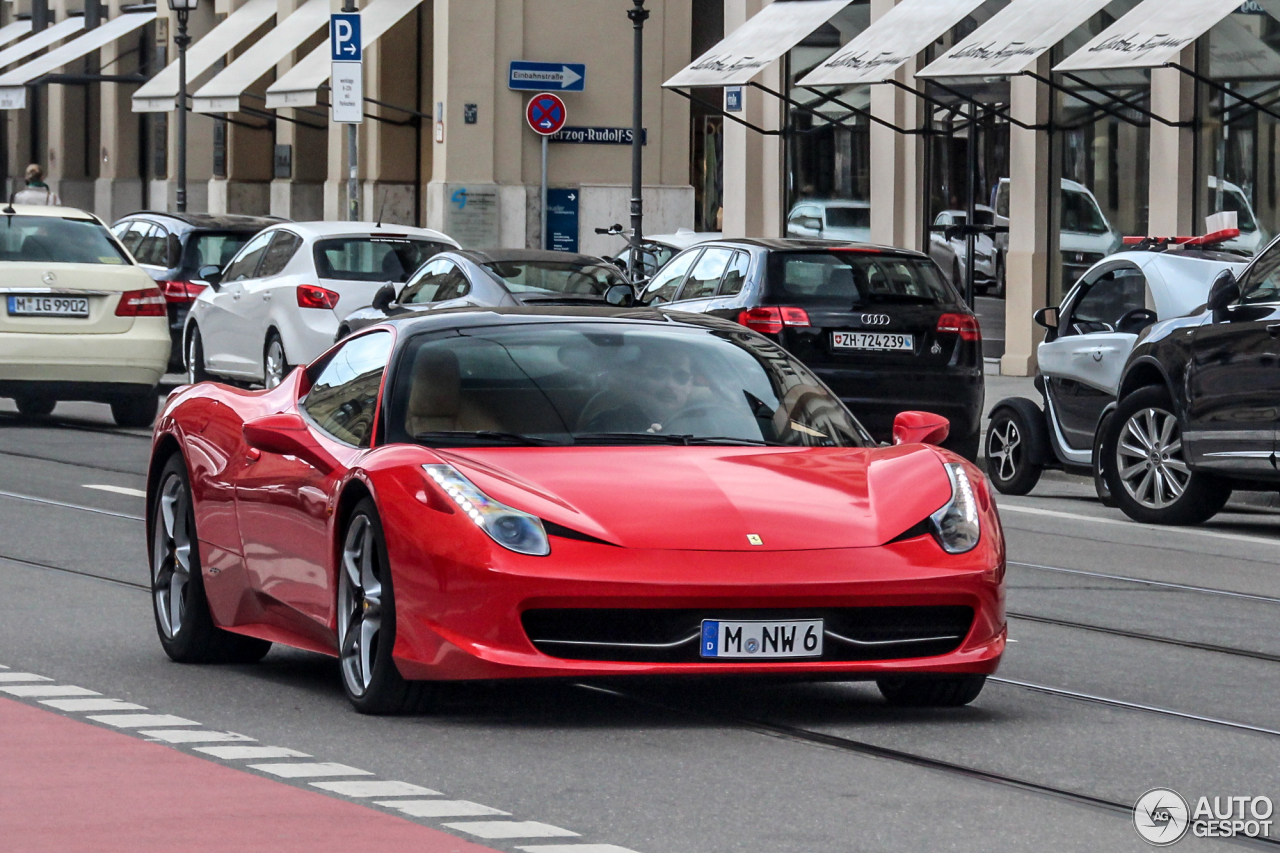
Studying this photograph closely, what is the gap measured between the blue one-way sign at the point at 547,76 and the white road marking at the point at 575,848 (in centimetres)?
3455

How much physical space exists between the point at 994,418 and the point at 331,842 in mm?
11778

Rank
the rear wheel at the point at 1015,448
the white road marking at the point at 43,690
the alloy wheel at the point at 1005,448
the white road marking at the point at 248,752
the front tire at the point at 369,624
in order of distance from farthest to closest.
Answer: the alloy wheel at the point at 1005,448 → the rear wheel at the point at 1015,448 → the white road marking at the point at 43,690 → the front tire at the point at 369,624 → the white road marking at the point at 248,752

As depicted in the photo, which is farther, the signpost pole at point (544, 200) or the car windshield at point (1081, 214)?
the signpost pole at point (544, 200)

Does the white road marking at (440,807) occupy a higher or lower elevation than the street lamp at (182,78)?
lower

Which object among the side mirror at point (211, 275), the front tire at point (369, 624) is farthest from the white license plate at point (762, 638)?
the side mirror at point (211, 275)

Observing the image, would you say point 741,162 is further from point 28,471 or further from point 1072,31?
point 28,471

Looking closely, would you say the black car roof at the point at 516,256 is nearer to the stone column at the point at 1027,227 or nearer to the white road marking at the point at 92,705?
the stone column at the point at 1027,227

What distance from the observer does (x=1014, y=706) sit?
8109 mm

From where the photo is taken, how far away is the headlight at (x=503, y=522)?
23.8 feet

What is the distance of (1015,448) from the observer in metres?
16.9

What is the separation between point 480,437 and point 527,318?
2.37 ft

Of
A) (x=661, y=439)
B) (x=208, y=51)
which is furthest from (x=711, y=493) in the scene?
(x=208, y=51)

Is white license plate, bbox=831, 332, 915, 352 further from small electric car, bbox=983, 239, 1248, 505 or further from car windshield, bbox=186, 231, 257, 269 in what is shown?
car windshield, bbox=186, 231, 257, 269

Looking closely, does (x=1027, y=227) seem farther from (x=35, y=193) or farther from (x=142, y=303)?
(x=35, y=193)
